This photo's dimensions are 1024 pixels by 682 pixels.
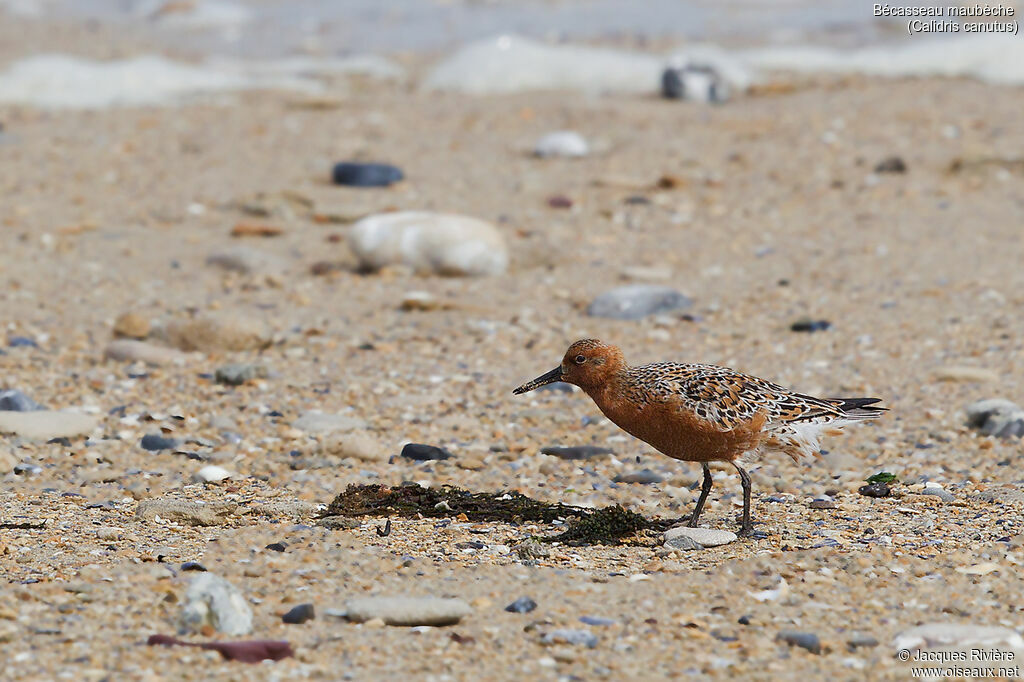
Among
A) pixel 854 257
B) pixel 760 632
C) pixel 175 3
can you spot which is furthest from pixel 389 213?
pixel 175 3

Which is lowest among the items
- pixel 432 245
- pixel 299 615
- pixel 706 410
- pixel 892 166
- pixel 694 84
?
pixel 299 615

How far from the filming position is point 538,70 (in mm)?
16438

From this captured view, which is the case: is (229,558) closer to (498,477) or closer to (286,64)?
(498,477)

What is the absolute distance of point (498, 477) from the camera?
677cm

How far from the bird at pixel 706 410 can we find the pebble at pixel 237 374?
2.77m

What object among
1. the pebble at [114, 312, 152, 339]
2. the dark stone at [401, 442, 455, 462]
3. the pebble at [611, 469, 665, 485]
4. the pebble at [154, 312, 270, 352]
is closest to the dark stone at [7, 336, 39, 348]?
the pebble at [114, 312, 152, 339]

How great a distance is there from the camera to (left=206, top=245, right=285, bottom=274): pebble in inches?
411

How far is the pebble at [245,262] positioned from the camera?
34.2 ft

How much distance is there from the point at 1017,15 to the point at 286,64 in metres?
10.1

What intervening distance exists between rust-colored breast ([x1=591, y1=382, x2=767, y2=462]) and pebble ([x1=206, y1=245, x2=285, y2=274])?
17.2 feet

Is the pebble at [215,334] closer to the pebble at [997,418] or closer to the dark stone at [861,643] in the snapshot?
the pebble at [997,418]

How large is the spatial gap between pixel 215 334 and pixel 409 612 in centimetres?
452

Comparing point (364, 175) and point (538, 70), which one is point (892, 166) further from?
point (538, 70)

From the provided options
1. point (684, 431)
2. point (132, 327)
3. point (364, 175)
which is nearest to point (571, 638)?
point (684, 431)
